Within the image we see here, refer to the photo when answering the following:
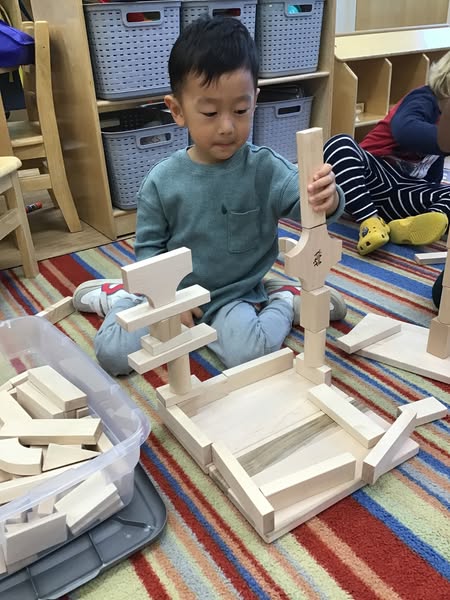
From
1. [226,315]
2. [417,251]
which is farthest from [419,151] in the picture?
[226,315]

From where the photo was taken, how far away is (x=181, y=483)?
73cm

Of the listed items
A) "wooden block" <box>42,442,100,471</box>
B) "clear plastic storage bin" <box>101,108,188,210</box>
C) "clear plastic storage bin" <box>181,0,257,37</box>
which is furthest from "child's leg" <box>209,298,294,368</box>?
"clear plastic storage bin" <box>181,0,257,37</box>

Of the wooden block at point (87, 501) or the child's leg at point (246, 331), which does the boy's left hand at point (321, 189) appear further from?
the wooden block at point (87, 501)

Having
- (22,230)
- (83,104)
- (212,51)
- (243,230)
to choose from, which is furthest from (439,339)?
(83,104)

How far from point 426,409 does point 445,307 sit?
18 centimetres

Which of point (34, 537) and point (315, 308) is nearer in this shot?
point (34, 537)

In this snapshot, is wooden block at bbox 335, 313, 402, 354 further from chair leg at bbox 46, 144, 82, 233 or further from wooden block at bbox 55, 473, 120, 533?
chair leg at bbox 46, 144, 82, 233

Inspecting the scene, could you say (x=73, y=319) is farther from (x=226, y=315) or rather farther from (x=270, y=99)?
(x=270, y=99)

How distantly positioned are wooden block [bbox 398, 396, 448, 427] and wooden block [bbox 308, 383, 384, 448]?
7 cm

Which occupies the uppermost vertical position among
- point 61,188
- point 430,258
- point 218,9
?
point 218,9

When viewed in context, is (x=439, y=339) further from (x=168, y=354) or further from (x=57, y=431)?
(x=57, y=431)

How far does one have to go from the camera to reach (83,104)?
145cm

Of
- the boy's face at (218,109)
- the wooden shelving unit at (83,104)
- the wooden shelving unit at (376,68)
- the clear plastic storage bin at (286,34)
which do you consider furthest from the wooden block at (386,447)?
the wooden shelving unit at (376,68)

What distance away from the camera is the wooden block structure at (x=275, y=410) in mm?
663
